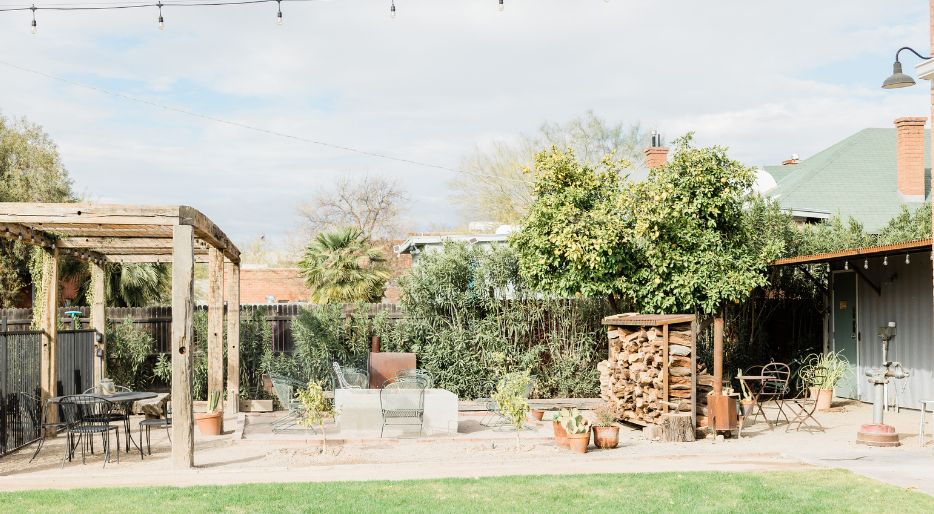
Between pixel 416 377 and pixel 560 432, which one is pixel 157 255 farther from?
pixel 560 432

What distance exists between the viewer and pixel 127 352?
1492 cm

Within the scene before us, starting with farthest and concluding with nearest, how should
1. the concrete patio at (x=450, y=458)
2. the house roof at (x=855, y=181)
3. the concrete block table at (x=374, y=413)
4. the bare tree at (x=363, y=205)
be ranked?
1. the bare tree at (x=363, y=205)
2. the house roof at (x=855, y=181)
3. the concrete block table at (x=374, y=413)
4. the concrete patio at (x=450, y=458)

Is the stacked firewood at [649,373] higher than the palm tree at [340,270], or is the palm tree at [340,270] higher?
the palm tree at [340,270]

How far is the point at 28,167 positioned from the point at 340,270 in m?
12.4

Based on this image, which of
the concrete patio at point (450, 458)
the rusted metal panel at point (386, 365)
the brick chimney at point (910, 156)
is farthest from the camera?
the brick chimney at point (910, 156)

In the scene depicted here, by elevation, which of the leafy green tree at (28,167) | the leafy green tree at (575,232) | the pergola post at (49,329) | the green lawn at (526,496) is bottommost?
the green lawn at (526,496)

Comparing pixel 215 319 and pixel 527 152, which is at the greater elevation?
pixel 527 152

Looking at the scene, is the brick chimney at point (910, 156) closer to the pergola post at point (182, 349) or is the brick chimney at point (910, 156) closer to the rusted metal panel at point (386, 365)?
the rusted metal panel at point (386, 365)

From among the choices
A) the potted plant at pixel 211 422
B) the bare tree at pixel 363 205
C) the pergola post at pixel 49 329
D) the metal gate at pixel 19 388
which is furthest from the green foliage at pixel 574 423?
the bare tree at pixel 363 205

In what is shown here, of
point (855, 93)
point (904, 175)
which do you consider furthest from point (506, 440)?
point (904, 175)

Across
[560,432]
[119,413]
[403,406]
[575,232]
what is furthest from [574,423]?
[119,413]

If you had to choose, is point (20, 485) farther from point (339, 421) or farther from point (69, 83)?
point (69, 83)

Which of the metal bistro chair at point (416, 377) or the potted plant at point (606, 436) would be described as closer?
the potted plant at point (606, 436)

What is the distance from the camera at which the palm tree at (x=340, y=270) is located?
59.3 feet
